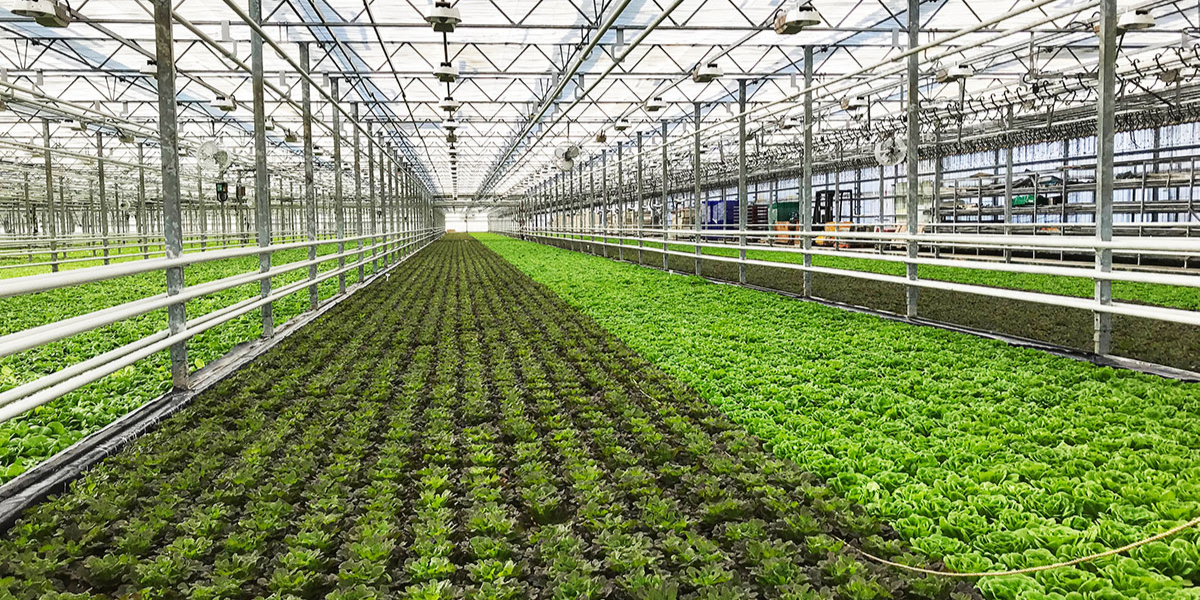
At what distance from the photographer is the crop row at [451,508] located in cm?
278

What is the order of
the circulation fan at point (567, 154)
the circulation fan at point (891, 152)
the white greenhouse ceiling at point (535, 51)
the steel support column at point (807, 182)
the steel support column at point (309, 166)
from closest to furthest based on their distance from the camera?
the steel support column at point (309, 166), the steel support column at point (807, 182), the white greenhouse ceiling at point (535, 51), the circulation fan at point (891, 152), the circulation fan at point (567, 154)

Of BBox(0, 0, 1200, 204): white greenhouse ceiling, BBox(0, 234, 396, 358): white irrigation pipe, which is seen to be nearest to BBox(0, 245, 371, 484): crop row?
BBox(0, 234, 396, 358): white irrigation pipe

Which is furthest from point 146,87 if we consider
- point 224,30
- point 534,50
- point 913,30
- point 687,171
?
point 687,171

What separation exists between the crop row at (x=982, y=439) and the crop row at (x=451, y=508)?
277 millimetres

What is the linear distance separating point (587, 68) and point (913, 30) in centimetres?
1185

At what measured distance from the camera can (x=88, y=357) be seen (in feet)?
23.6

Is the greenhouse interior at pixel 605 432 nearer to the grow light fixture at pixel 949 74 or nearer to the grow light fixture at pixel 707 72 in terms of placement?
the grow light fixture at pixel 949 74

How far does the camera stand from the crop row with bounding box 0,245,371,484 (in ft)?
14.9

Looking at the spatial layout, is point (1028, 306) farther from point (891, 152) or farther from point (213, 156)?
point (213, 156)

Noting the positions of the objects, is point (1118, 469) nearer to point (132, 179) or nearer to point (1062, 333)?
point (1062, 333)

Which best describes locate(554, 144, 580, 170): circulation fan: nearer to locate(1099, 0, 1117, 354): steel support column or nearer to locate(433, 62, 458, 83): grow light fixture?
locate(433, 62, 458, 83): grow light fixture

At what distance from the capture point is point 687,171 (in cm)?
4219

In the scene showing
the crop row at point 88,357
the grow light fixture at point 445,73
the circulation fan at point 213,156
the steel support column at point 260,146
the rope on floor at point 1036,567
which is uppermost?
the grow light fixture at point 445,73

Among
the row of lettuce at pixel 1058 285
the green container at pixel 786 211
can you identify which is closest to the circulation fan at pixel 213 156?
the row of lettuce at pixel 1058 285
